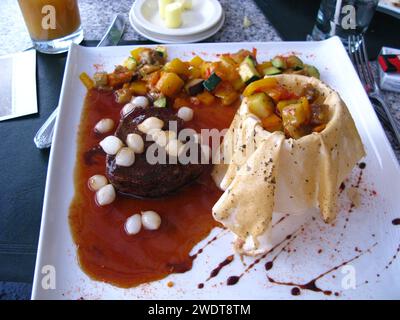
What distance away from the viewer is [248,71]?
167 centimetres

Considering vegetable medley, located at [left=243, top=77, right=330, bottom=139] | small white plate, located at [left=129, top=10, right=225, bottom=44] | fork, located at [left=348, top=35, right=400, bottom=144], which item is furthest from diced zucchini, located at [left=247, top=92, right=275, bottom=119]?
small white plate, located at [left=129, top=10, right=225, bottom=44]

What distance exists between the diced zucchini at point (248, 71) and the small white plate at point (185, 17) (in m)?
0.40

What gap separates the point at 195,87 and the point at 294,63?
1.50 ft

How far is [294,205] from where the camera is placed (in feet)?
3.90

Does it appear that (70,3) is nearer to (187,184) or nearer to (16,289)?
(187,184)

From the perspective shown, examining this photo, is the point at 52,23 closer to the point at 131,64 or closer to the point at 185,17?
the point at 131,64

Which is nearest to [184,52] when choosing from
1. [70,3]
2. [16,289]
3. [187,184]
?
[70,3]

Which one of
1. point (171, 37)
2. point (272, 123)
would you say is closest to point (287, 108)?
point (272, 123)

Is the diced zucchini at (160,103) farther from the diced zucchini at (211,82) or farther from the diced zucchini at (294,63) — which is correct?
the diced zucchini at (294,63)

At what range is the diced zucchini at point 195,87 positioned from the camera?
5.60 ft

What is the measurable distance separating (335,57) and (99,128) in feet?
3.70

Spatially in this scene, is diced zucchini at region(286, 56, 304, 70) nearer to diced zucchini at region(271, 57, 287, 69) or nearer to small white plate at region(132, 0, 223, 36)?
diced zucchini at region(271, 57, 287, 69)

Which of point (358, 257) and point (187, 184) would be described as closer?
point (358, 257)

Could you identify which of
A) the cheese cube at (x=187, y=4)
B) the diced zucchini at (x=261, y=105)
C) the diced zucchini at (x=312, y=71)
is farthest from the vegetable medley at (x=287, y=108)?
the cheese cube at (x=187, y=4)
